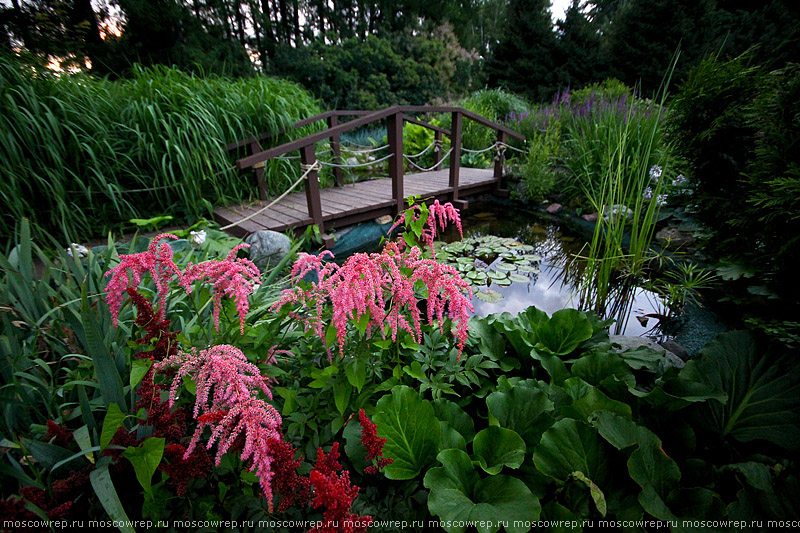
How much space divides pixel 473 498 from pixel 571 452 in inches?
12.0

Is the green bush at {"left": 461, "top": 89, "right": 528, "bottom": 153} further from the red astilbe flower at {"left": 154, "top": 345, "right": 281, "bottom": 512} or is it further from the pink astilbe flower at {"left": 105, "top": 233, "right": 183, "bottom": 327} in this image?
the red astilbe flower at {"left": 154, "top": 345, "right": 281, "bottom": 512}

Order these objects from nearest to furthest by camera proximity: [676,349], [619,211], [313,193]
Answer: [676,349] → [619,211] → [313,193]

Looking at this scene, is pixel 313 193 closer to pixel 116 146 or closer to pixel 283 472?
pixel 116 146

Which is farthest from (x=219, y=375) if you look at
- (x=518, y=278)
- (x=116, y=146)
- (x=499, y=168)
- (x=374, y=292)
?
(x=499, y=168)

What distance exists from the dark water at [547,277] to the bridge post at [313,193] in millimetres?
1616

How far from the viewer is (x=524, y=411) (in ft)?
3.72

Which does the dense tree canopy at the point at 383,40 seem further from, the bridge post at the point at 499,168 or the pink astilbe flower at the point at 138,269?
the pink astilbe flower at the point at 138,269

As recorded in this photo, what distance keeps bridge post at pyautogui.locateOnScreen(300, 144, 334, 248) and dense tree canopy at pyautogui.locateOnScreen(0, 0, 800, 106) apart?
3388 millimetres

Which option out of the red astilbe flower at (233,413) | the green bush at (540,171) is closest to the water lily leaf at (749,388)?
the red astilbe flower at (233,413)

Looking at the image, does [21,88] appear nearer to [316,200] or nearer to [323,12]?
[316,200]

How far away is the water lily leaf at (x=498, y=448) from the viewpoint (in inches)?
38.5

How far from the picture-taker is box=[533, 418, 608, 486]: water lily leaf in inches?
38.9

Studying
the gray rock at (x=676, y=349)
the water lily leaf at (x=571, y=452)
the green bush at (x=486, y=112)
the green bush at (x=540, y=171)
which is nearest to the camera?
the water lily leaf at (x=571, y=452)

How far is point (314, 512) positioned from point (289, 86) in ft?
21.2
